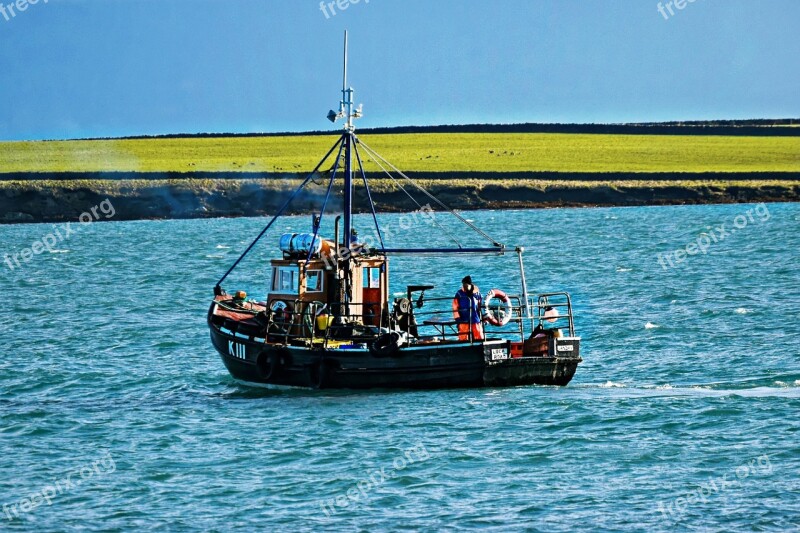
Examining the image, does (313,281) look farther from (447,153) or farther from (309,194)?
(447,153)

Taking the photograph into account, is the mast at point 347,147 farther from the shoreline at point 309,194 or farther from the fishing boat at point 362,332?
the shoreline at point 309,194

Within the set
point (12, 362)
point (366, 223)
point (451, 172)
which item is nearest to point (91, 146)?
point (451, 172)

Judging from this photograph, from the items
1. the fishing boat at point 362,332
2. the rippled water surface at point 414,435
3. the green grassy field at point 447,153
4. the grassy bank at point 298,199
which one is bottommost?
the rippled water surface at point 414,435

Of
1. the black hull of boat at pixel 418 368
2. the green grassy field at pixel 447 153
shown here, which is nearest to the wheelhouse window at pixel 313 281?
the black hull of boat at pixel 418 368

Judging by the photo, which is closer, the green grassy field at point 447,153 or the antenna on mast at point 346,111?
the antenna on mast at point 346,111

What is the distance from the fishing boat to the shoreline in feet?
271

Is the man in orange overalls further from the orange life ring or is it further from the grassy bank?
the grassy bank

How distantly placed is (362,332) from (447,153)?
12794 centimetres

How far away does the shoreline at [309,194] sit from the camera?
113 meters

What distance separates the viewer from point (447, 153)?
154 meters

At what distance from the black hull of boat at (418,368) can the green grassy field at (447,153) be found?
104 meters

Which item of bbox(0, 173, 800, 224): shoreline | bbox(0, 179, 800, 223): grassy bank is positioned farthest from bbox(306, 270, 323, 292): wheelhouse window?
bbox(0, 179, 800, 223): grassy bank

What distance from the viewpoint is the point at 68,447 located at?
22438mm

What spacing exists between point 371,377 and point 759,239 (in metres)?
49.9
